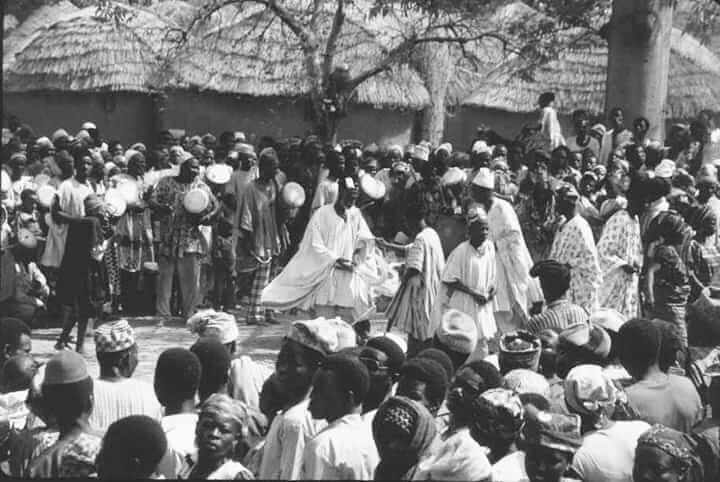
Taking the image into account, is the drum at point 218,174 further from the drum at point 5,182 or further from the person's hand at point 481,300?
the person's hand at point 481,300

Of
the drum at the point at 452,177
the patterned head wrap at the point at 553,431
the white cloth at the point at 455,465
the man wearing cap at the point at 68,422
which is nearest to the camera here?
the white cloth at the point at 455,465

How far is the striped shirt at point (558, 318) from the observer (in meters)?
7.84

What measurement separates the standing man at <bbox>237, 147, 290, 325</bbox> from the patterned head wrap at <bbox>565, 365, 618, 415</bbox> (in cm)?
747

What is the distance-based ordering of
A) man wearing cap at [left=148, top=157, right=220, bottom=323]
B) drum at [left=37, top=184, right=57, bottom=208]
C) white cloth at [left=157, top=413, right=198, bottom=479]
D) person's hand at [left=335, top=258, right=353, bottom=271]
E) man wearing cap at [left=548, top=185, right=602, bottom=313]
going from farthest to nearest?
drum at [left=37, top=184, right=57, bottom=208] < man wearing cap at [left=148, top=157, right=220, bottom=323] < person's hand at [left=335, top=258, right=353, bottom=271] < man wearing cap at [left=548, top=185, right=602, bottom=313] < white cloth at [left=157, top=413, right=198, bottom=479]

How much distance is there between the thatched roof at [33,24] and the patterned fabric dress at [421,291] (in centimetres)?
1469

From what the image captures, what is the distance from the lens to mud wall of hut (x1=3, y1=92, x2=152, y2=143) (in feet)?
66.3

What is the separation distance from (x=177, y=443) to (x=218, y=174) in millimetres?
7925

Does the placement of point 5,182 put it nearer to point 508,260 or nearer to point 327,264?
→ point 327,264

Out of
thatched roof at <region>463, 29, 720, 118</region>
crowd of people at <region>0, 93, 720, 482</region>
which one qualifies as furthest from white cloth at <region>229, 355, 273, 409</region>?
thatched roof at <region>463, 29, 720, 118</region>

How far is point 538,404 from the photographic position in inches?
Result: 215

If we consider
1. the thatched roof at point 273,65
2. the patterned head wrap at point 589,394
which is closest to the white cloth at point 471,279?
the patterned head wrap at point 589,394

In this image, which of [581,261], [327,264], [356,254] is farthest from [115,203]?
[581,261]

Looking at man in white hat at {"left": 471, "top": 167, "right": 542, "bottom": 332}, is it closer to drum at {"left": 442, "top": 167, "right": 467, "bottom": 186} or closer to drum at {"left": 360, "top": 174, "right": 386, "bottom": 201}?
drum at {"left": 360, "top": 174, "right": 386, "bottom": 201}

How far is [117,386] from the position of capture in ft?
20.0
